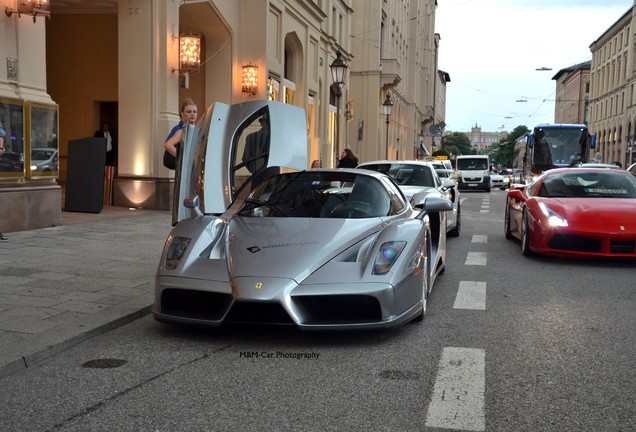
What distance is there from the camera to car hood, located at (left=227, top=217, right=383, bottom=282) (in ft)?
15.3

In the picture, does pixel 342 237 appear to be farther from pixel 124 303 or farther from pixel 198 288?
pixel 124 303

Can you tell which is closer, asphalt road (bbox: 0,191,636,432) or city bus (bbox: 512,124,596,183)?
asphalt road (bbox: 0,191,636,432)

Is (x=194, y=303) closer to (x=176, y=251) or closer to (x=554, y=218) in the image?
(x=176, y=251)

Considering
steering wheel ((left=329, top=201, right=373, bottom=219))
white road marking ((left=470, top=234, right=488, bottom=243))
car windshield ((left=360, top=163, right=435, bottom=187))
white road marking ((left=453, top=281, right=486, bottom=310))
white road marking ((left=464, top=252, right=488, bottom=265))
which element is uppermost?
car windshield ((left=360, top=163, right=435, bottom=187))

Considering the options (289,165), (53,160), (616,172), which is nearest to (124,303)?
(289,165)

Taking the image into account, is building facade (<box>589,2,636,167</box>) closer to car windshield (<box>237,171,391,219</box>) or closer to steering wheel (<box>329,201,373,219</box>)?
car windshield (<box>237,171,391,219</box>)

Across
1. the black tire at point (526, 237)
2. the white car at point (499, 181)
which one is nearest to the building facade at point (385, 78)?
the white car at point (499, 181)

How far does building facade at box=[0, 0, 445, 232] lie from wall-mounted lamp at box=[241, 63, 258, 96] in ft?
0.23

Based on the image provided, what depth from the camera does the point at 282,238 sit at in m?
5.09

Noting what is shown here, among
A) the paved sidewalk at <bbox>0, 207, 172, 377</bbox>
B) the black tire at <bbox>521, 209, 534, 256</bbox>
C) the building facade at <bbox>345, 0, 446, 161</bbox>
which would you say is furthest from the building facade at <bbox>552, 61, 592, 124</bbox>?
the paved sidewalk at <bbox>0, 207, 172, 377</bbox>

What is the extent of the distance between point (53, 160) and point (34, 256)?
331 centimetres

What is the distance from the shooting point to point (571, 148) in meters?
29.9

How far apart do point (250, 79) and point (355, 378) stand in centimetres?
1642

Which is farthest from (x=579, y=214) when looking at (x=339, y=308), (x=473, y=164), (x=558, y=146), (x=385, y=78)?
(x=385, y=78)
